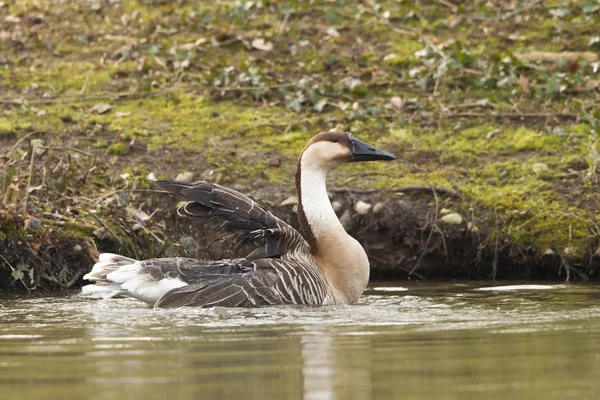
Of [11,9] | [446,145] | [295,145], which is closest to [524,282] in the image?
[446,145]

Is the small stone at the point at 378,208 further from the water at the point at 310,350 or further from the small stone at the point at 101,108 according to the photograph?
the small stone at the point at 101,108

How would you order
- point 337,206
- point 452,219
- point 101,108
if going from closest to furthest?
point 452,219 → point 337,206 → point 101,108

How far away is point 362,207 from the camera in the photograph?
40.0 feet

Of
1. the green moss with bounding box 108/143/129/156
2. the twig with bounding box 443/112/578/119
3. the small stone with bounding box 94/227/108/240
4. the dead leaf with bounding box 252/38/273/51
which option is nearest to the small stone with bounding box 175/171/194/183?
the green moss with bounding box 108/143/129/156

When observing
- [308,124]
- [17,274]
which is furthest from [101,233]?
[308,124]

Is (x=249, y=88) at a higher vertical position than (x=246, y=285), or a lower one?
higher

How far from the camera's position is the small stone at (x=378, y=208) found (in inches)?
477

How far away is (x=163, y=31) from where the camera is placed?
16828 mm

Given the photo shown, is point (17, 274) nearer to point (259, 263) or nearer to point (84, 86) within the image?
point (259, 263)

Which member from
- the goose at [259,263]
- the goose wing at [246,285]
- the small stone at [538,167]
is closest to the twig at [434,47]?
the small stone at [538,167]

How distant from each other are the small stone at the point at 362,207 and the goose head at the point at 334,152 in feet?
4.46

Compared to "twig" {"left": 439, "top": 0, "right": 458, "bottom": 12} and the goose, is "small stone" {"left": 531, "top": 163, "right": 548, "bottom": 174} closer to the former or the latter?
the goose

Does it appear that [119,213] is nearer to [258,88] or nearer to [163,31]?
[258,88]

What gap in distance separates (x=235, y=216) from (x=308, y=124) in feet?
15.4
